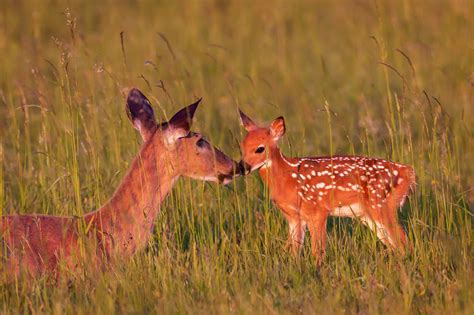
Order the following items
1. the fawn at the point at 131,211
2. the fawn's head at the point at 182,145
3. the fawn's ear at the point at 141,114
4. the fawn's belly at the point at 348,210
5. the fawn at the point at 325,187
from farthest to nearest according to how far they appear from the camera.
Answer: the fawn's belly at the point at 348,210 < the fawn at the point at 325,187 < the fawn's ear at the point at 141,114 < the fawn's head at the point at 182,145 < the fawn at the point at 131,211

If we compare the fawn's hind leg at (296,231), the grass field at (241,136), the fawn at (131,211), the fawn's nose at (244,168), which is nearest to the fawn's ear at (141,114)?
the fawn at (131,211)

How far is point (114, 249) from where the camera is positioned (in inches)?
273

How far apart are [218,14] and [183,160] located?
9.35 m

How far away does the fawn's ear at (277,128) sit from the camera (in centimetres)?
802

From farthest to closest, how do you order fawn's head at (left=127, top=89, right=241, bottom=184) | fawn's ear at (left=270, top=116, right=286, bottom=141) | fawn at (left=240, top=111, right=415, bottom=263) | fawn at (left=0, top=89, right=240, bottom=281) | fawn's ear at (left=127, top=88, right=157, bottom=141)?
fawn's ear at (left=270, top=116, right=286, bottom=141) < fawn at (left=240, top=111, right=415, bottom=263) < fawn's ear at (left=127, top=88, right=157, bottom=141) < fawn's head at (left=127, top=89, right=241, bottom=184) < fawn at (left=0, top=89, right=240, bottom=281)

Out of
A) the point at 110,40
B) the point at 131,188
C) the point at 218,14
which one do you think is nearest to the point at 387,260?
the point at 131,188

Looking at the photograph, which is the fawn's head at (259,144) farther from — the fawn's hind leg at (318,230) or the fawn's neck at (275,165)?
the fawn's hind leg at (318,230)

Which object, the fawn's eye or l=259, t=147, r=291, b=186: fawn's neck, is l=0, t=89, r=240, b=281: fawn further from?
l=259, t=147, r=291, b=186: fawn's neck

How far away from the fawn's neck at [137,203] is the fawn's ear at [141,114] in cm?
19

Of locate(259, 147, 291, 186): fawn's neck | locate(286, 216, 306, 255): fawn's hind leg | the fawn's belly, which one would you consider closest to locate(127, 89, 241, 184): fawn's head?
locate(259, 147, 291, 186): fawn's neck

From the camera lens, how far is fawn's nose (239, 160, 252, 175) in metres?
7.83

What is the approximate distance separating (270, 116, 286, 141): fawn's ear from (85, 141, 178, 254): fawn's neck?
0.98 m

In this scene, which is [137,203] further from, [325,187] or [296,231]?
[325,187]

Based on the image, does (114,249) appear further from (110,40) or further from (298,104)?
(110,40)
